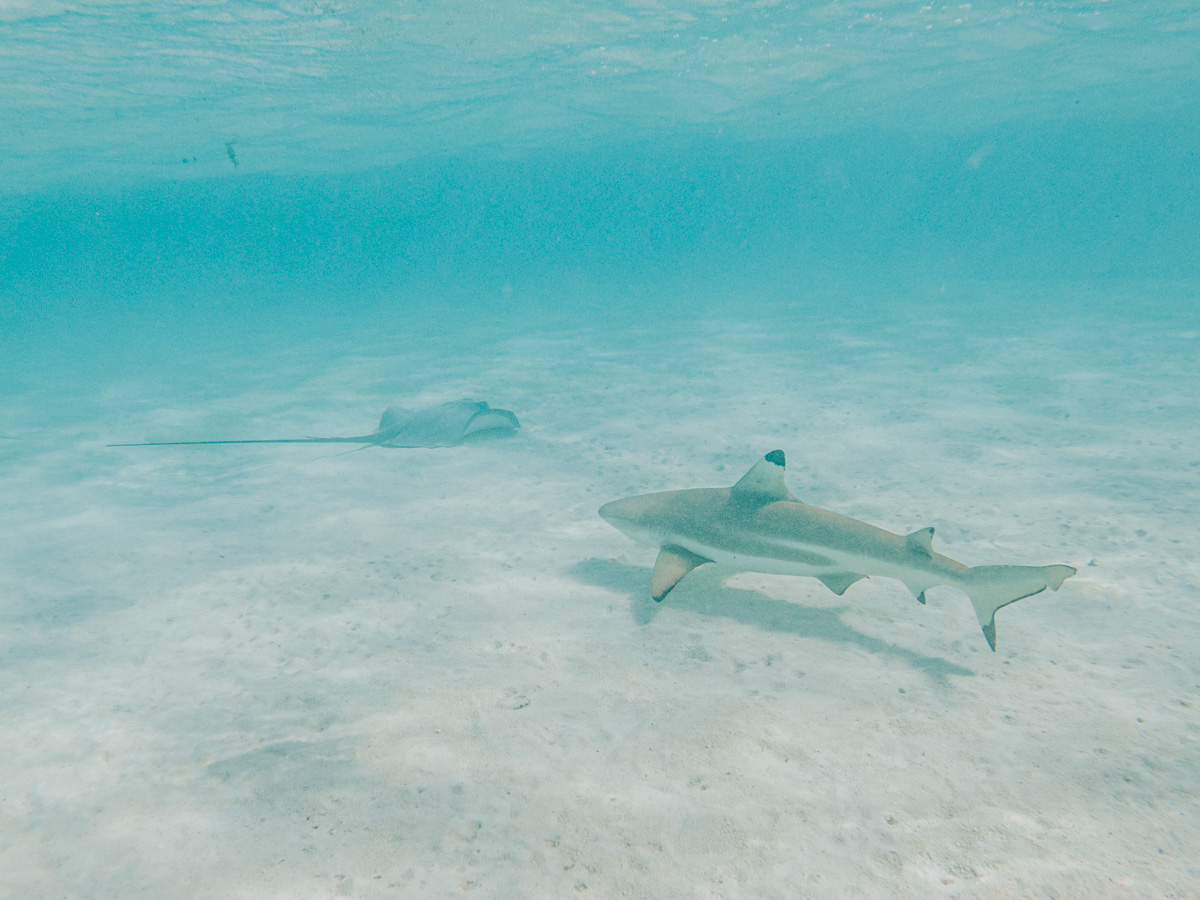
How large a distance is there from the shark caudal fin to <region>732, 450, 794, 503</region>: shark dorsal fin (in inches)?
53.6

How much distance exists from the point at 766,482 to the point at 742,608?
46.5 inches

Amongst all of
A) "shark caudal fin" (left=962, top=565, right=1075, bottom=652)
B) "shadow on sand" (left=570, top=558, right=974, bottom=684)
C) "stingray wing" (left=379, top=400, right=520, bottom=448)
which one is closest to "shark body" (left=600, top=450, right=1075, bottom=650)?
"shark caudal fin" (left=962, top=565, right=1075, bottom=652)

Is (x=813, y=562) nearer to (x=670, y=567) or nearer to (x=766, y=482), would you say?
(x=766, y=482)

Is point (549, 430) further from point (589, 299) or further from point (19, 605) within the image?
point (589, 299)

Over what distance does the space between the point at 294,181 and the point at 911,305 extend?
47.2 meters

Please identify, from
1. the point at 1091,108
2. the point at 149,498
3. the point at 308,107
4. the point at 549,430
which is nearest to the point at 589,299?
the point at 308,107

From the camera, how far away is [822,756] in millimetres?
3523

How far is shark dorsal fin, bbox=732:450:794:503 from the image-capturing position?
477 centimetres

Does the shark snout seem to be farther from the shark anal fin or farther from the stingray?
the stingray

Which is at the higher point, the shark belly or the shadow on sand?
the shark belly

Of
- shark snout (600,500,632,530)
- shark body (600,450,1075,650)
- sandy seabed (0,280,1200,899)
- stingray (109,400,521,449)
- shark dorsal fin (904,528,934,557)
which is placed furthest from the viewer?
stingray (109,400,521,449)

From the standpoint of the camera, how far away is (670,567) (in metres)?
4.92

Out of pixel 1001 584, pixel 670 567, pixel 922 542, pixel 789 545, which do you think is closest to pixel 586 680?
pixel 670 567

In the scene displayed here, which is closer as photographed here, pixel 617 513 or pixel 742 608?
pixel 742 608
